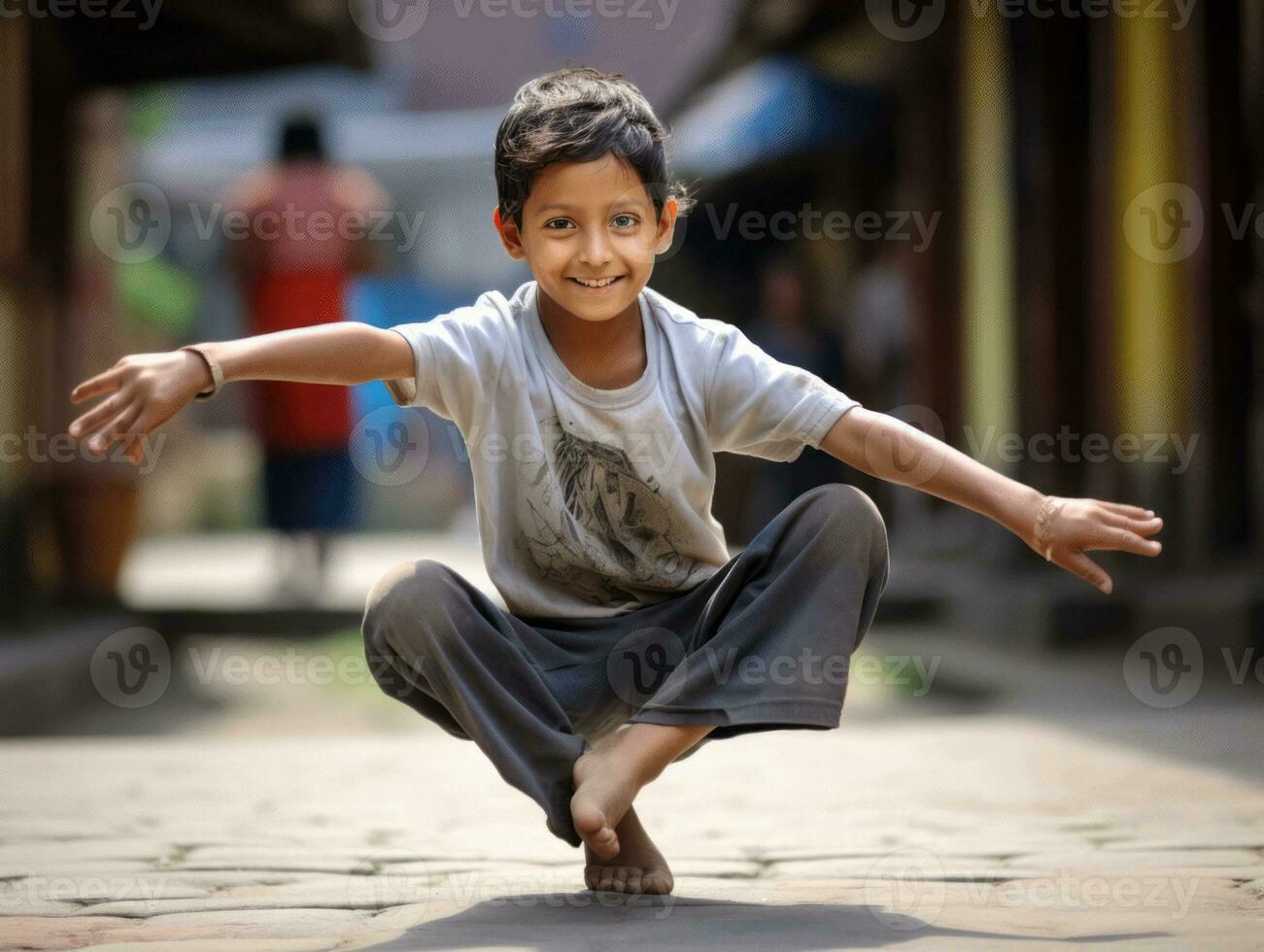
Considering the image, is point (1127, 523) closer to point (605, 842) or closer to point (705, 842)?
point (605, 842)

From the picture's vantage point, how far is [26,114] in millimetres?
7457

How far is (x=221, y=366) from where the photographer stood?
234 centimetres

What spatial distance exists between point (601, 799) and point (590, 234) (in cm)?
90

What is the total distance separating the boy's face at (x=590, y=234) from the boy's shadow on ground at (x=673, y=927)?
957 millimetres

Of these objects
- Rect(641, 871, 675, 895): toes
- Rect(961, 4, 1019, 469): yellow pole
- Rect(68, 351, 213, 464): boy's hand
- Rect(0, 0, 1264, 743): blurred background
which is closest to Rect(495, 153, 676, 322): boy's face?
Rect(68, 351, 213, 464): boy's hand

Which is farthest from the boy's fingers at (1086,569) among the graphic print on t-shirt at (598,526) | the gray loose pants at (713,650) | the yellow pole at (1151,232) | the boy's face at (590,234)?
the yellow pole at (1151,232)

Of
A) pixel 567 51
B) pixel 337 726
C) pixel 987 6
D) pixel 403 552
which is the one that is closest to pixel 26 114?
pixel 337 726

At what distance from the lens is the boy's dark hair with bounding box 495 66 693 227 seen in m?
2.70

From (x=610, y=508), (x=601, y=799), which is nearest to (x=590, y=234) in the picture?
(x=610, y=508)

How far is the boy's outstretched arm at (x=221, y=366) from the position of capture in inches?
87.3

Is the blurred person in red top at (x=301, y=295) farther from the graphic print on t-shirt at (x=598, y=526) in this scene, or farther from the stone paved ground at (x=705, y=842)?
the graphic print on t-shirt at (x=598, y=526)

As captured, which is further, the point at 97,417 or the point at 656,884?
the point at 656,884

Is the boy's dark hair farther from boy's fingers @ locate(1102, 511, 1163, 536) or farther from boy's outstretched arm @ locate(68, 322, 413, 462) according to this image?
boy's fingers @ locate(1102, 511, 1163, 536)

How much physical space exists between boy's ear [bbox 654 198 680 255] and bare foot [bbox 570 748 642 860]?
0.88 meters
